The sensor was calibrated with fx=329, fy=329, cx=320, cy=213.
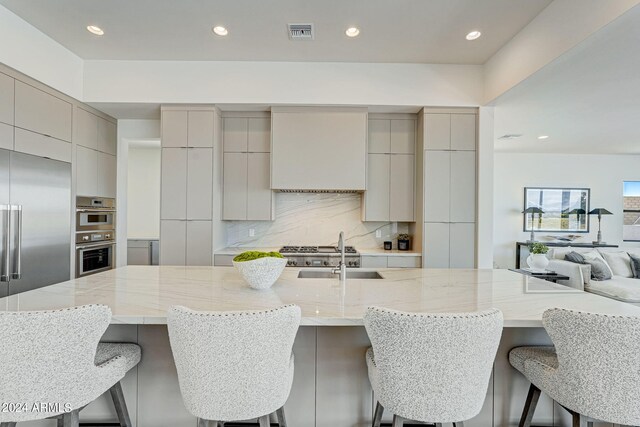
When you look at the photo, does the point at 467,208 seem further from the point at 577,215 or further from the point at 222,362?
the point at 577,215

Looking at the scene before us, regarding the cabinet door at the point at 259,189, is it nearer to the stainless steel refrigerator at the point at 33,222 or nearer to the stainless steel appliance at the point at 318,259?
the stainless steel appliance at the point at 318,259

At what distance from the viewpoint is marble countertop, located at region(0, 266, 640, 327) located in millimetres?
1448

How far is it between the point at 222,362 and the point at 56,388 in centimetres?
60

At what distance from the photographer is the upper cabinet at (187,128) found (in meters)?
3.72

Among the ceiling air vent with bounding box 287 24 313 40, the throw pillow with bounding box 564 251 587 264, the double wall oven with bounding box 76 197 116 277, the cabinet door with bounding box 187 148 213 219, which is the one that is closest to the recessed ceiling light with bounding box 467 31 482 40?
the ceiling air vent with bounding box 287 24 313 40

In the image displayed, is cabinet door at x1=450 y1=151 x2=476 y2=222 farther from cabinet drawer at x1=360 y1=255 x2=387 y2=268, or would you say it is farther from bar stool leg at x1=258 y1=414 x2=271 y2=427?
bar stool leg at x1=258 y1=414 x2=271 y2=427

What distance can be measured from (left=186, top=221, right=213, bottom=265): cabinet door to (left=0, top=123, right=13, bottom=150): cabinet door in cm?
163

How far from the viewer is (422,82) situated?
366cm

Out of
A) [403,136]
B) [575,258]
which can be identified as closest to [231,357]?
[403,136]

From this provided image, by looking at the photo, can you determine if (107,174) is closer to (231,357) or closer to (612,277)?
(231,357)

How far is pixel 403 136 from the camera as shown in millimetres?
4016

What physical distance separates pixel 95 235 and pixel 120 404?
2971 millimetres

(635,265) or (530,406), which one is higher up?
(635,265)

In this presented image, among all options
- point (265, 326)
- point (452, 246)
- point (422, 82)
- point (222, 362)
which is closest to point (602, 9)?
point (422, 82)
